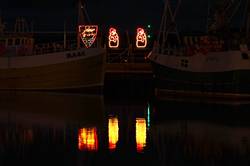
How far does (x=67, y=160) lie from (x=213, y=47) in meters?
27.5

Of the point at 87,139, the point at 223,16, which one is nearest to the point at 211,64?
the point at 223,16

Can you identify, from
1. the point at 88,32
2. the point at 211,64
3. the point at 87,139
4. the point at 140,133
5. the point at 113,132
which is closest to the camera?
the point at 87,139

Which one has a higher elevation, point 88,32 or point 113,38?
point 88,32

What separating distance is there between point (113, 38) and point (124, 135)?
148ft

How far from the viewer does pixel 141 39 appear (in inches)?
2707

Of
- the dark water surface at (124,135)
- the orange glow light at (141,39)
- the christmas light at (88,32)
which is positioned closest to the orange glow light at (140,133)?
the dark water surface at (124,135)

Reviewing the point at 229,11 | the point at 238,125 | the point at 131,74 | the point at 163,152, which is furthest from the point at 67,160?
the point at 131,74

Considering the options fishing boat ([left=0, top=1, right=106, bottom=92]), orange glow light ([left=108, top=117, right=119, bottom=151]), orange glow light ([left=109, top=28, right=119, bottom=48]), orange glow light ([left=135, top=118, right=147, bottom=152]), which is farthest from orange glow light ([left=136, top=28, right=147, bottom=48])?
orange glow light ([left=135, top=118, right=147, bottom=152])

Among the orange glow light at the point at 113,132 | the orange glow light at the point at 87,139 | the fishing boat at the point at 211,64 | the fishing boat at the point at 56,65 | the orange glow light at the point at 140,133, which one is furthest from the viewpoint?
the fishing boat at the point at 56,65

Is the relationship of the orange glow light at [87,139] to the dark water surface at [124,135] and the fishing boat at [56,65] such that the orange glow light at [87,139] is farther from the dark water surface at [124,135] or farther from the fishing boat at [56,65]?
the fishing boat at [56,65]

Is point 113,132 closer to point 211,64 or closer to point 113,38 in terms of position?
point 211,64

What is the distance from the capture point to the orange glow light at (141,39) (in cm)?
6844

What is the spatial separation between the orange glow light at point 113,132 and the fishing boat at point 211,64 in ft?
44.9

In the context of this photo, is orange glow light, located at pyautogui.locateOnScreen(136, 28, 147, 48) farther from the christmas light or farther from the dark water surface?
the dark water surface
